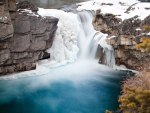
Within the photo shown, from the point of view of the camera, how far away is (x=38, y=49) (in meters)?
23.6

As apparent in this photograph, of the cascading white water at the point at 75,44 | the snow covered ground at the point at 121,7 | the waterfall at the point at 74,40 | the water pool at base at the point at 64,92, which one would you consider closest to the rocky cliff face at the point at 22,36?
the cascading white water at the point at 75,44

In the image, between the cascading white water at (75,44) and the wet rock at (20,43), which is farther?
the cascading white water at (75,44)

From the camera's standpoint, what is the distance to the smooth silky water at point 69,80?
19.1 m

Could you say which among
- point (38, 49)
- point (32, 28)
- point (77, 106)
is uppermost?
point (32, 28)

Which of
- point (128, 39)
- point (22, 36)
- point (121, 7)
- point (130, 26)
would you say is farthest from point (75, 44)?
point (22, 36)

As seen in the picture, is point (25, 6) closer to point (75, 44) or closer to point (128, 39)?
point (75, 44)

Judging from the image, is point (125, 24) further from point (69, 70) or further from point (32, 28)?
point (32, 28)

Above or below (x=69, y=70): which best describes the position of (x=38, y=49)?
above

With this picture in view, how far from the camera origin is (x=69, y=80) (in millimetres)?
22500

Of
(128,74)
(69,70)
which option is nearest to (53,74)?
(69,70)

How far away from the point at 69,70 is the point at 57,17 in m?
4.64

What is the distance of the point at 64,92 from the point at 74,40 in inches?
250

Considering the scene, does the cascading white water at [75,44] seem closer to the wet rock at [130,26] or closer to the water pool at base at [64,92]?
the water pool at base at [64,92]

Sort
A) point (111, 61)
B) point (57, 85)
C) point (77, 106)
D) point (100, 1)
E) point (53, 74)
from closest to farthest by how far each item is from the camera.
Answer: point (77, 106)
point (57, 85)
point (53, 74)
point (111, 61)
point (100, 1)
